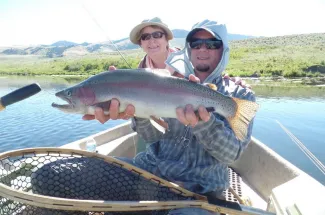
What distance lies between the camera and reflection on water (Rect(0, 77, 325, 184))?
40.2 feet

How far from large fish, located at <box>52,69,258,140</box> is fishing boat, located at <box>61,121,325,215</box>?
807 millimetres

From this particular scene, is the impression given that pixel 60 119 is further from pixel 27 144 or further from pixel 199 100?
pixel 199 100

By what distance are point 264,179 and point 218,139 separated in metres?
2.30

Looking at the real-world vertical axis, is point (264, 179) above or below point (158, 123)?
below

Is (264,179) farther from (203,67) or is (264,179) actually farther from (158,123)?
A: (158,123)

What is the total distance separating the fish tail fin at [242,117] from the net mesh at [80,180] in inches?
30.9

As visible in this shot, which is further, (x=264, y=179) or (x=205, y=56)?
(x=264, y=179)

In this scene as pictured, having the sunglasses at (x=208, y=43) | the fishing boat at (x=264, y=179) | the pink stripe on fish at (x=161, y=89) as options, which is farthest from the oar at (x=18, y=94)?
the fishing boat at (x=264, y=179)

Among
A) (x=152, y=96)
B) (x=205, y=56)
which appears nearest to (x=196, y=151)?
(x=152, y=96)

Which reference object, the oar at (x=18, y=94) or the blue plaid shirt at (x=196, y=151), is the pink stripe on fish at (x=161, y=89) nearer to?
the blue plaid shirt at (x=196, y=151)

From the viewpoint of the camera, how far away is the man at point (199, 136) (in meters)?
2.91

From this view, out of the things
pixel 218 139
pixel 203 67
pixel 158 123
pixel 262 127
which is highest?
pixel 203 67

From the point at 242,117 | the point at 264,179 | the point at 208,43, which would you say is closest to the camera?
the point at 242,117

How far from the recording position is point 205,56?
12.3ft
